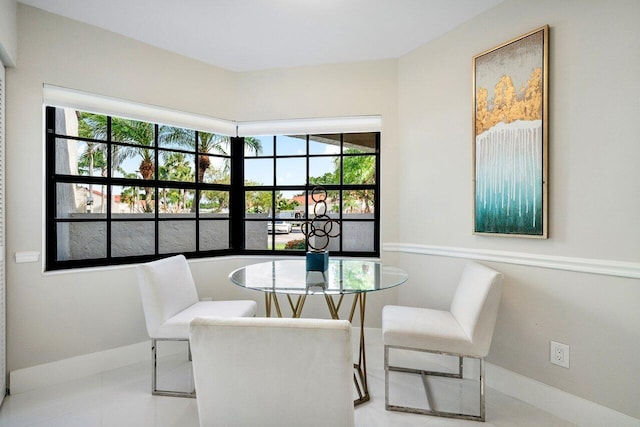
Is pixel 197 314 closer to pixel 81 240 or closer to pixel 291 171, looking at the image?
pixel 81 240

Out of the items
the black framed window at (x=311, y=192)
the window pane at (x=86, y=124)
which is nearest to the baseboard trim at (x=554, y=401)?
the black framed window at (x=311, y=192)

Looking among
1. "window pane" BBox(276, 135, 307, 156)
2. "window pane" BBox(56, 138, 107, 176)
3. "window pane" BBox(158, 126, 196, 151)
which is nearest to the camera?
"window pane" BBox(56, 138, 107, 176)

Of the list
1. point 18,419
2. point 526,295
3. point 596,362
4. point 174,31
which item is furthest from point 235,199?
point 596,362

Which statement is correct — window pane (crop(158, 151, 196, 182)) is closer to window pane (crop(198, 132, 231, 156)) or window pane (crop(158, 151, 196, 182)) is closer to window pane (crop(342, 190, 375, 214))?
window pane (crop(198, 132, 231, 156))

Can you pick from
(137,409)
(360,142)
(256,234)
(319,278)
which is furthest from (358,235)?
(137,409)

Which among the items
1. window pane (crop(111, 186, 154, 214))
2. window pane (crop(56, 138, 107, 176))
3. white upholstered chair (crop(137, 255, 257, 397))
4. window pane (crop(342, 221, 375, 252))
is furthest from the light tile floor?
window pane (crop(56, 138, 107, 176))

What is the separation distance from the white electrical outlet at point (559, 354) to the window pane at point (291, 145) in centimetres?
250

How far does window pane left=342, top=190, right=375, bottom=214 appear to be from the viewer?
10.6ft

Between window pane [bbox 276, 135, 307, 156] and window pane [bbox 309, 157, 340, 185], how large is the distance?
15 centimetres

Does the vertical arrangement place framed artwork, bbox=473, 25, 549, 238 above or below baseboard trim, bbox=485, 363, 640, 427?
above

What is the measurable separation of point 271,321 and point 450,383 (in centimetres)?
188

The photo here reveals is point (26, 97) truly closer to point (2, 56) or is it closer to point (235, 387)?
point (2, 56)

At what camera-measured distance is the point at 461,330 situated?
2070 millimetres

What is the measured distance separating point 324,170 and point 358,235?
727 millimetres
